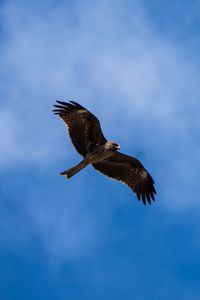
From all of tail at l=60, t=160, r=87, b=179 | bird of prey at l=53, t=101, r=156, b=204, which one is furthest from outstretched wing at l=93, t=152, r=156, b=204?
tail at l=60, t=160, r=87, b=179

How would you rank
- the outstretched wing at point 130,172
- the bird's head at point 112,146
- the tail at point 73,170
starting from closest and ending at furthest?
the tail at point 73,170
the bird's head at point 112,146
the outstretched wing at point 130,172

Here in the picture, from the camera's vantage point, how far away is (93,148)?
21.0m

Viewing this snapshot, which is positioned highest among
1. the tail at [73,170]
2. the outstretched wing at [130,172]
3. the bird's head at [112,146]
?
the outstretched wing at [130,172]

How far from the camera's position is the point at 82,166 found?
67.1ft

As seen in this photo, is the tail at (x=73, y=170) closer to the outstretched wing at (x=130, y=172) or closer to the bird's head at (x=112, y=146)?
the bird's head at (x=112, y=146)

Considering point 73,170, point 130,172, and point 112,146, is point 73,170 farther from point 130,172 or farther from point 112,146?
point 130,172

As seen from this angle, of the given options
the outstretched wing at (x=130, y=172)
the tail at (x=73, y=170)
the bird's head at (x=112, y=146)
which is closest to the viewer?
the tail at (x=73, y=170)

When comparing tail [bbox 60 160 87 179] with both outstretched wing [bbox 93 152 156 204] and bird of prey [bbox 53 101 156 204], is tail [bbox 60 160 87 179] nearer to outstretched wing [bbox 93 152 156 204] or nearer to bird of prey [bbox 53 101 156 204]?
bird of prey [bbox 53 101 156 204]

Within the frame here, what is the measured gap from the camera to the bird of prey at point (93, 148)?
20.8m

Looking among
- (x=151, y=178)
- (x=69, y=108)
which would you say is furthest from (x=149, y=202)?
(x=69, y=108)

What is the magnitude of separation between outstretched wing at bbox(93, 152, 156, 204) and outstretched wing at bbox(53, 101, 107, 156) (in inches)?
39.5

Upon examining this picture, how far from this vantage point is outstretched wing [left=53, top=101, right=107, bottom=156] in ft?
68.9

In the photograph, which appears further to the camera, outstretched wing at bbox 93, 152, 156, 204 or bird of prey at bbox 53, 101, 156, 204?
outstretched wing at bbox 93, 152, 156, 204

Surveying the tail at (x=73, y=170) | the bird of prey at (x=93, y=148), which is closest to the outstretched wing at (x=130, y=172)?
the bird of prey at (x=93, y=148)
